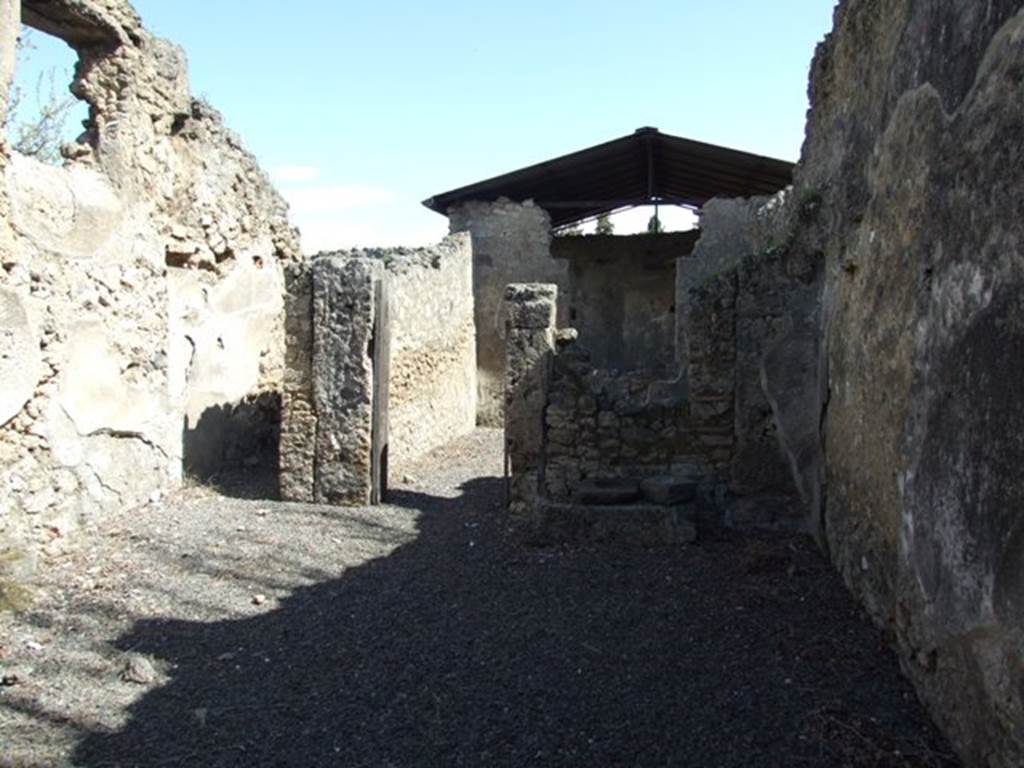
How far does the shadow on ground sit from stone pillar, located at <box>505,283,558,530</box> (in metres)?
0.90

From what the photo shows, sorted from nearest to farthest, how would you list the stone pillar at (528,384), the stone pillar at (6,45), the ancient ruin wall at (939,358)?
the ancient ruin wall at (939,358), the stone pillar at (6,45), the stone pillar at (528,384)

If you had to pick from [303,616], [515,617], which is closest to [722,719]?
[515,617]

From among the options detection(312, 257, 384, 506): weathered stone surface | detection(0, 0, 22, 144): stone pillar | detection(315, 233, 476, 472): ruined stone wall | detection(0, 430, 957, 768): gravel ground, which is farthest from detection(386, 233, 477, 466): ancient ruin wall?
detection(0, 0, 22, 144): stone pillar

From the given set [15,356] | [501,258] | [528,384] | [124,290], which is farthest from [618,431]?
[501,258]

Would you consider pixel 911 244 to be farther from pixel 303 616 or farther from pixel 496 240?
pixel 496 240

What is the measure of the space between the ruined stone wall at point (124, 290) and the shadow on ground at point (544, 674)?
5.40 feet

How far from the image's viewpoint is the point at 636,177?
45.1ft

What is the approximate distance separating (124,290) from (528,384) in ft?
9.00

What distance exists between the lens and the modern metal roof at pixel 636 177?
11.8 meters

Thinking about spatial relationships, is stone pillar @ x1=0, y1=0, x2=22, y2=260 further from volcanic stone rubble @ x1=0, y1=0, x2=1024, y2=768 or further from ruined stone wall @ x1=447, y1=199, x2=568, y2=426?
ruined stone wall @ x1=447, y1=199, x2=568, y2=426

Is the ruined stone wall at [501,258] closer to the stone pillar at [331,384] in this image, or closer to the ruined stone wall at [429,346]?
the ruined stone wall at [429,346]

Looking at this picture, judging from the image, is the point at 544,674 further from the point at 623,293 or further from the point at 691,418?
the point at 623,293

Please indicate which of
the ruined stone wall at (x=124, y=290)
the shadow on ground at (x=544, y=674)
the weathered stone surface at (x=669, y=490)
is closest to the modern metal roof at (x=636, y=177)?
the ruined stone wall at (x=124, y=290)

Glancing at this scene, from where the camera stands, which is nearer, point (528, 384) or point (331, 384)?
point (528, 384)
